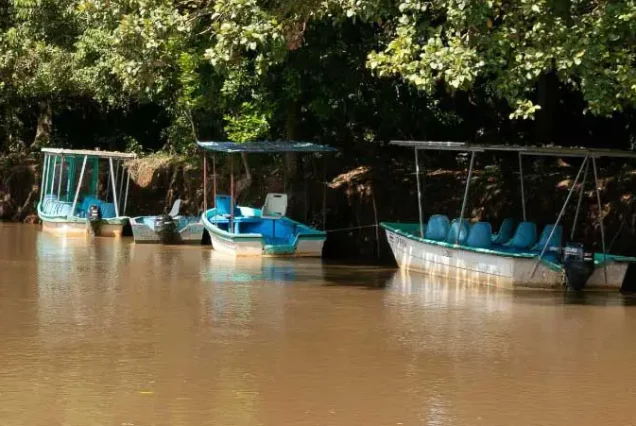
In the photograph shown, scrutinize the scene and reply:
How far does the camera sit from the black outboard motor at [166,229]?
24062 mm

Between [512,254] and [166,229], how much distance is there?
10.7 m

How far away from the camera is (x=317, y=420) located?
7.84 m

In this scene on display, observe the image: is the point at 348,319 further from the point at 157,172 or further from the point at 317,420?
the point at 157,172

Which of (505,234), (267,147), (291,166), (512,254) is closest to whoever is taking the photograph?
(512,254)

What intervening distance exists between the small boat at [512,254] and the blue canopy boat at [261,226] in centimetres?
253

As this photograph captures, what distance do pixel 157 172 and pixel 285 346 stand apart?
19.1 metres

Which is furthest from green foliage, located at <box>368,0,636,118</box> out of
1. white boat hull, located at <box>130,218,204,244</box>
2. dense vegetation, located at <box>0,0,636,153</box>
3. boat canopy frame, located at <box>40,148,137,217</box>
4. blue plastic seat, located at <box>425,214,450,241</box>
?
boat canopy frame, located at <box>40,148,137,217</box>

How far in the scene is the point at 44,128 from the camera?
111ft

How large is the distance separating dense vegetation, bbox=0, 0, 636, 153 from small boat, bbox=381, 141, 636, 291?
4.79ft

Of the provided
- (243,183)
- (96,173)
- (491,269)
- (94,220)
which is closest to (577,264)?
(491,269)

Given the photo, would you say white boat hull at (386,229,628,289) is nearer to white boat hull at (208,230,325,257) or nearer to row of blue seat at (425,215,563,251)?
row of blue seat at (425,215,563,251)

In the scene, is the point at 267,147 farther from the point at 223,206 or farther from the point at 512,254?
the point at 512,254

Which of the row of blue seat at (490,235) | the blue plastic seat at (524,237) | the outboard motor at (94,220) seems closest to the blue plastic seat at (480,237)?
the row of blue seat at (490,235)

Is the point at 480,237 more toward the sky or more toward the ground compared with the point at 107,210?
more toward the ground
